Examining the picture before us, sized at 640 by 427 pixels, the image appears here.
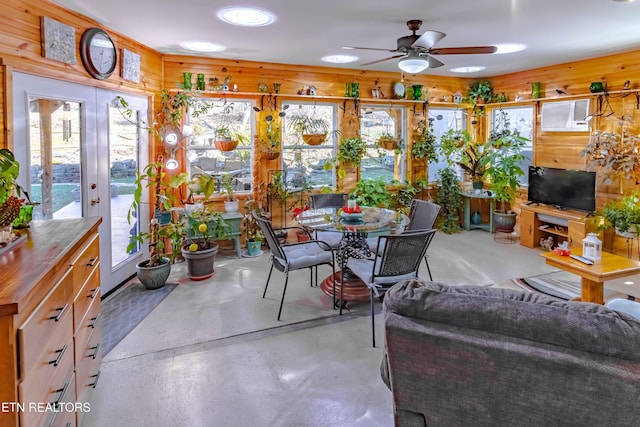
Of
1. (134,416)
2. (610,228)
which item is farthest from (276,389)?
(610,228)

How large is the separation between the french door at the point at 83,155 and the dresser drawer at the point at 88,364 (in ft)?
4.54

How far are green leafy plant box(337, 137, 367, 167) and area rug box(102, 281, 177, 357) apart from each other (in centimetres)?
302

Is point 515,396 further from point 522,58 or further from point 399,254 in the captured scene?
point 522,58

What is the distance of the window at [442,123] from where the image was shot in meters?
6.86

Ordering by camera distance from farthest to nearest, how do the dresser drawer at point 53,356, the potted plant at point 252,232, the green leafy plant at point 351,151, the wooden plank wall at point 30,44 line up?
1. the green leafy plant at point 351,151
2. the potted plant at point 252,232
3. the wooden plank wall at point 30,44
4. the dresser drawer at point 53,356

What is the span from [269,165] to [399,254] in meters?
3.13

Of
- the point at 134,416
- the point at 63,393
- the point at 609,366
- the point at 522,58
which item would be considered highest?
the point at 522,58

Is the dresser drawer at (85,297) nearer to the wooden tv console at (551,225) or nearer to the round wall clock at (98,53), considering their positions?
the round wall clock at (98,53)

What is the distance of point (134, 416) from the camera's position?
2.16 m

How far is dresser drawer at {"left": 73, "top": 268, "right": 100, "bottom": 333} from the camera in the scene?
1.89 meters

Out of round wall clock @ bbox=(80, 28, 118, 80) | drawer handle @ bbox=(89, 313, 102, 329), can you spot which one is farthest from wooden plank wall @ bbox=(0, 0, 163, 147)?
drawer handle @ bbox=(89, 313, 102, 329)

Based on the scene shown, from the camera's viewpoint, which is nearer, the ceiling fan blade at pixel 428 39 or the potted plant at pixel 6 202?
the potted plant at pixel 6 202

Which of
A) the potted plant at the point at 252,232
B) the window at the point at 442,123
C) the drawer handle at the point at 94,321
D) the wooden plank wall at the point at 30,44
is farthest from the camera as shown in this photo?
the window at the point at 442,123

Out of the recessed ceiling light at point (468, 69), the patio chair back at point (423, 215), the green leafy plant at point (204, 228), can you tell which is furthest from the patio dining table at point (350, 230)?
the recessed ceiling light at point (468, 69)
